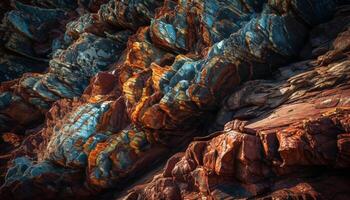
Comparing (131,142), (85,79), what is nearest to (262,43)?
(131,142)

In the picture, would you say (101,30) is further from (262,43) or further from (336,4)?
(336,4)

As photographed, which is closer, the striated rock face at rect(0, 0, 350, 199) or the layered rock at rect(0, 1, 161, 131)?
the striated rock face at rect(0, 0, 350, 199)

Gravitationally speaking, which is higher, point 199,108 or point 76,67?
point 76,67

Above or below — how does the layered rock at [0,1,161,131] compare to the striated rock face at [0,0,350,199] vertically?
above

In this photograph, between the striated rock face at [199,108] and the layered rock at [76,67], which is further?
the layered rock at [76,67]

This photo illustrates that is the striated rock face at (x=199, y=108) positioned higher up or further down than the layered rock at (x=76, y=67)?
further down

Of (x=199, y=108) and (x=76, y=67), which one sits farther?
(x=76, y=67)

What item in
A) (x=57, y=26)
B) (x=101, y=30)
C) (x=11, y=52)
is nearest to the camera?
(x=101, y=30)

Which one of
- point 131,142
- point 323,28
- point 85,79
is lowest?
point 131,142
